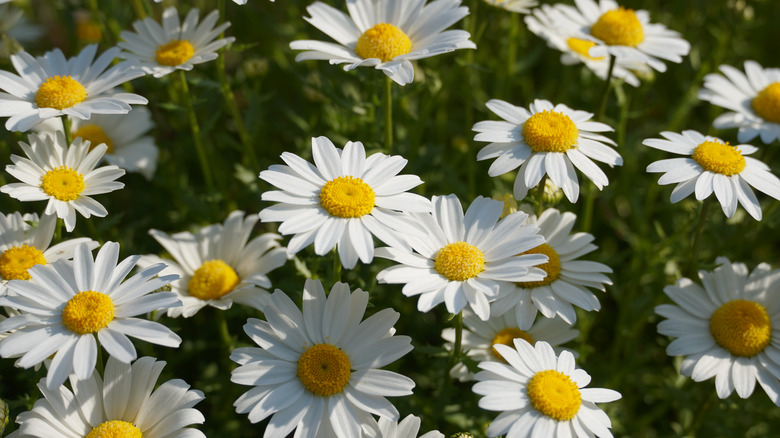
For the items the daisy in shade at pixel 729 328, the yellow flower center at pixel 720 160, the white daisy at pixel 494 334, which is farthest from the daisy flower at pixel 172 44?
the daisy in shade at pixel 729 328

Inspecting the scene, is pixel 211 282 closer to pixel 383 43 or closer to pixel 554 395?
pixel 383 43

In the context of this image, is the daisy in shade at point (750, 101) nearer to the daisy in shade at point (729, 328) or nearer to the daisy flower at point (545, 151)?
the daisy in shade at point (729, 328)

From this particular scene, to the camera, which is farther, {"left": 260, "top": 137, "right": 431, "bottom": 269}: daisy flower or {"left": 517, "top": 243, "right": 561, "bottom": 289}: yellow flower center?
{"left": 517, "top": 243, "right": 561, "bottom": 289}: yellow flower center

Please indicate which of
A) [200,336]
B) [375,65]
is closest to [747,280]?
[375,65]

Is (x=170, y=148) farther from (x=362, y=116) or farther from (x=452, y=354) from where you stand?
(x=452, y=354)

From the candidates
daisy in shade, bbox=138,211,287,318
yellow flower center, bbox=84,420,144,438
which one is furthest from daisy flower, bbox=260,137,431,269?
yellow flower center, bbox=84,420,144,438

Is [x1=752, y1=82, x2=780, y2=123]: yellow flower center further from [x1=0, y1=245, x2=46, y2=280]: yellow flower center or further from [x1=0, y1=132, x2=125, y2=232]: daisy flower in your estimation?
[x1=0, y1=245, x2=46, y2=280]: yellow flower center
